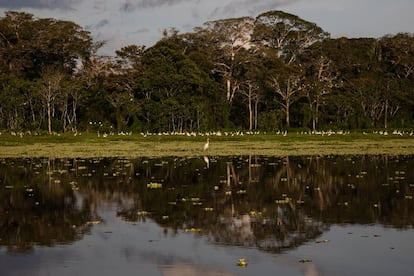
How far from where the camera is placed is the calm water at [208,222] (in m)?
11.9

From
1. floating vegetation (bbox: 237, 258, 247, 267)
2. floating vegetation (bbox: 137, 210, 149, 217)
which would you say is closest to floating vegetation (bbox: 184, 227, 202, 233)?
floating vegetation (bbox: 137, 210, 149, 217)

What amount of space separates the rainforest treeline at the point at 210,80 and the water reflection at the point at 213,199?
33142 millimetres

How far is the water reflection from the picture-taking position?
14734mm

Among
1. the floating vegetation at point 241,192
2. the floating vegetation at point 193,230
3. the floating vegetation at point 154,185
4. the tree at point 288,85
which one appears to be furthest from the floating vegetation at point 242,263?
the tree at point 288,85

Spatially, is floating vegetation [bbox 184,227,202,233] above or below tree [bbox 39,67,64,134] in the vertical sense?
below

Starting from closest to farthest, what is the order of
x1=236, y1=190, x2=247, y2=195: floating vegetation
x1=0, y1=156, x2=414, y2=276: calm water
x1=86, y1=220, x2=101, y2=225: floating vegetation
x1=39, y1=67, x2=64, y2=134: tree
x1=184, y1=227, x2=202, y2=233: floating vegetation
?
x1=0, y1=156, x2=414, y2=276: calm water
x1=184, y1=227, x2=202, y2=233: floating vegetation
x1=86, y1=220, x2=101, y2=225: floating vegetation
x1=236, y1=190, x2=247, y2=195: floating vegetation
x1=39, y1=67, x2=64, y2=134: tree

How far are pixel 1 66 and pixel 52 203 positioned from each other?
189 feet

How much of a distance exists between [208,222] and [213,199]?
12.6ft

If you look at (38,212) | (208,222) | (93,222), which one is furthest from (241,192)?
(38,212)

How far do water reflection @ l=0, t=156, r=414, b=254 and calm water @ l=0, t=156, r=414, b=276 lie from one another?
0.04 meters

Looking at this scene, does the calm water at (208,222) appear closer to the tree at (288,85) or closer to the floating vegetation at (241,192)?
the floating vegetation at (241,192)

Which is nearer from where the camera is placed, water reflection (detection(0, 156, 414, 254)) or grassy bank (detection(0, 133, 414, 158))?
water reflection (detection(0, 156, 414, 254))

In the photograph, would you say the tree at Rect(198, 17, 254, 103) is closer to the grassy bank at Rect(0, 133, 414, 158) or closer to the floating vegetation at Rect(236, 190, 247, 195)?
the grassy bank at Rect(0, 133, 414, 158)

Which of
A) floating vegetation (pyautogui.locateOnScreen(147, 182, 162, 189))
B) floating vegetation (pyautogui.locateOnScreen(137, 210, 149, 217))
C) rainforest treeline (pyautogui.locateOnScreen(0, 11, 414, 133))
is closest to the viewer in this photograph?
floating vegetation (pyautogui.locateOnScreen(137, 210, 149, 217))
